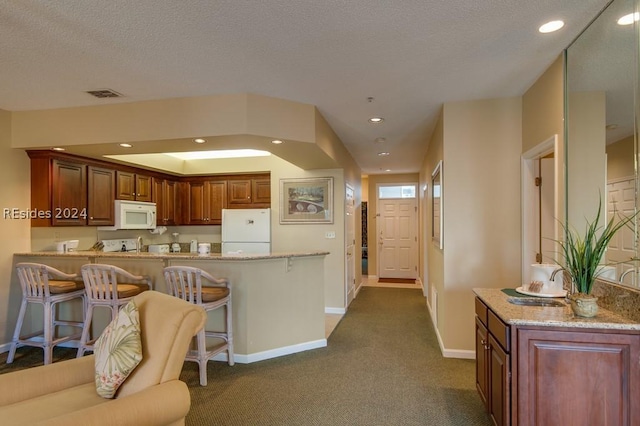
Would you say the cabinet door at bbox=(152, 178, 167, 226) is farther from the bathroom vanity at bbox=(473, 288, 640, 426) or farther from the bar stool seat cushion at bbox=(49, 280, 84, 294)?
the bathroom vanity at bbox=(473, 288, 640, 426)

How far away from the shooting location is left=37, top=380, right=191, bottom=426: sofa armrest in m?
→ 1.33

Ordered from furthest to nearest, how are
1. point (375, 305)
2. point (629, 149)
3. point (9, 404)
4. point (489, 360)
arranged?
point (375, 305), point (489, 360), point (629, 149), point (9, 404)

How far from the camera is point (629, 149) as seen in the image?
1.86 m

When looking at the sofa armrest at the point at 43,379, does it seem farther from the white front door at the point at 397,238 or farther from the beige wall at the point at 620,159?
the white front door at the point at 397,238

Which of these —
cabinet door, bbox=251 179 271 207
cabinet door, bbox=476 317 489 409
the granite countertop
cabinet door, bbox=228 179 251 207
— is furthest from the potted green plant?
cabinet door, bbox=228 179 251 207

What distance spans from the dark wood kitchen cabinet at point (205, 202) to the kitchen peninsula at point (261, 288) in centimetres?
228

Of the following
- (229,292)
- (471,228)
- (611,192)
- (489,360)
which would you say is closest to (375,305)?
(471,228)

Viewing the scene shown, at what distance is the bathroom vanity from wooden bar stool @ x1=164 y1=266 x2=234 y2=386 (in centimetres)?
221

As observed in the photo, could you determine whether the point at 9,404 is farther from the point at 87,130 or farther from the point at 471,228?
the point at 471,228

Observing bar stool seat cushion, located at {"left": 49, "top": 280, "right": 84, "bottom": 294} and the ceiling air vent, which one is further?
bar stool seat cushion, located at {"left": 49, "top": 280, "right": 84, "bottom": 294}

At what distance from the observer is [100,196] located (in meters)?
4.40

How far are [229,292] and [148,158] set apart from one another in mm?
3056

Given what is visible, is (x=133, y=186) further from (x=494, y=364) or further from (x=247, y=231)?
(x=494, y=364)

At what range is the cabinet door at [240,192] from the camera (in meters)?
5.74
